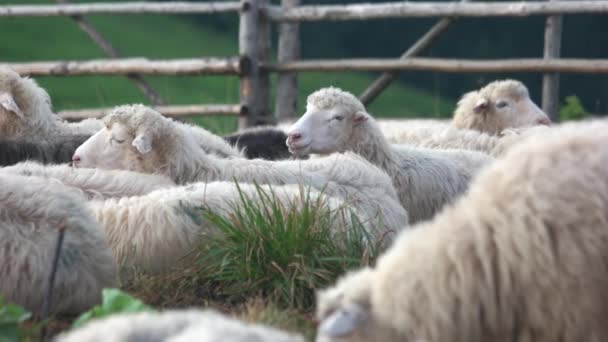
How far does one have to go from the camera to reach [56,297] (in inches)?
161

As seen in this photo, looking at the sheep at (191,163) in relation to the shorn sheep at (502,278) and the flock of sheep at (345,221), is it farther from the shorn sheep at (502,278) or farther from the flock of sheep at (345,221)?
the shorn sheep at (502,278)

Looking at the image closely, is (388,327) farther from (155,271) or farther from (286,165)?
(286,165)

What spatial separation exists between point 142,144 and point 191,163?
0.98 feet

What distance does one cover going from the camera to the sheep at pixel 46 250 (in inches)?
159

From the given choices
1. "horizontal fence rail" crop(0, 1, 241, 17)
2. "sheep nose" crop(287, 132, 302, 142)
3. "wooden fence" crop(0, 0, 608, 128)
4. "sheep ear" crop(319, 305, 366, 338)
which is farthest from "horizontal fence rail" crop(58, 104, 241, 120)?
"sheep ear" crop(319, 305, 366, 338)

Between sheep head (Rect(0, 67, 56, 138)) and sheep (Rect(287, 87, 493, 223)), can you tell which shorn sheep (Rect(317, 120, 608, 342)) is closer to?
→ sheep (Rect(287, 87, 493, 223))

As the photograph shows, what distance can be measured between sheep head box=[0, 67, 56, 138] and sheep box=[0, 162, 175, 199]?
162cm

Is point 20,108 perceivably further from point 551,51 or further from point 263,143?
point 551,51

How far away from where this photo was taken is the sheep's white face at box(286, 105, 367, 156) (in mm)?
6629

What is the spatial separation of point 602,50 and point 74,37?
1226 centimetres

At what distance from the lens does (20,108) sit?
6949 millimetres

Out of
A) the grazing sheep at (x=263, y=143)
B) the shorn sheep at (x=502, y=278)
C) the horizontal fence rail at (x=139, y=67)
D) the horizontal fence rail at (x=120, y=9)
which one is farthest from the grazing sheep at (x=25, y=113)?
the shorn sheep at (x=502, y=278)

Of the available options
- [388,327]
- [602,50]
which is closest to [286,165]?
[388,327]

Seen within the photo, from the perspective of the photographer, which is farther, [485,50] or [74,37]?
[74,37]
